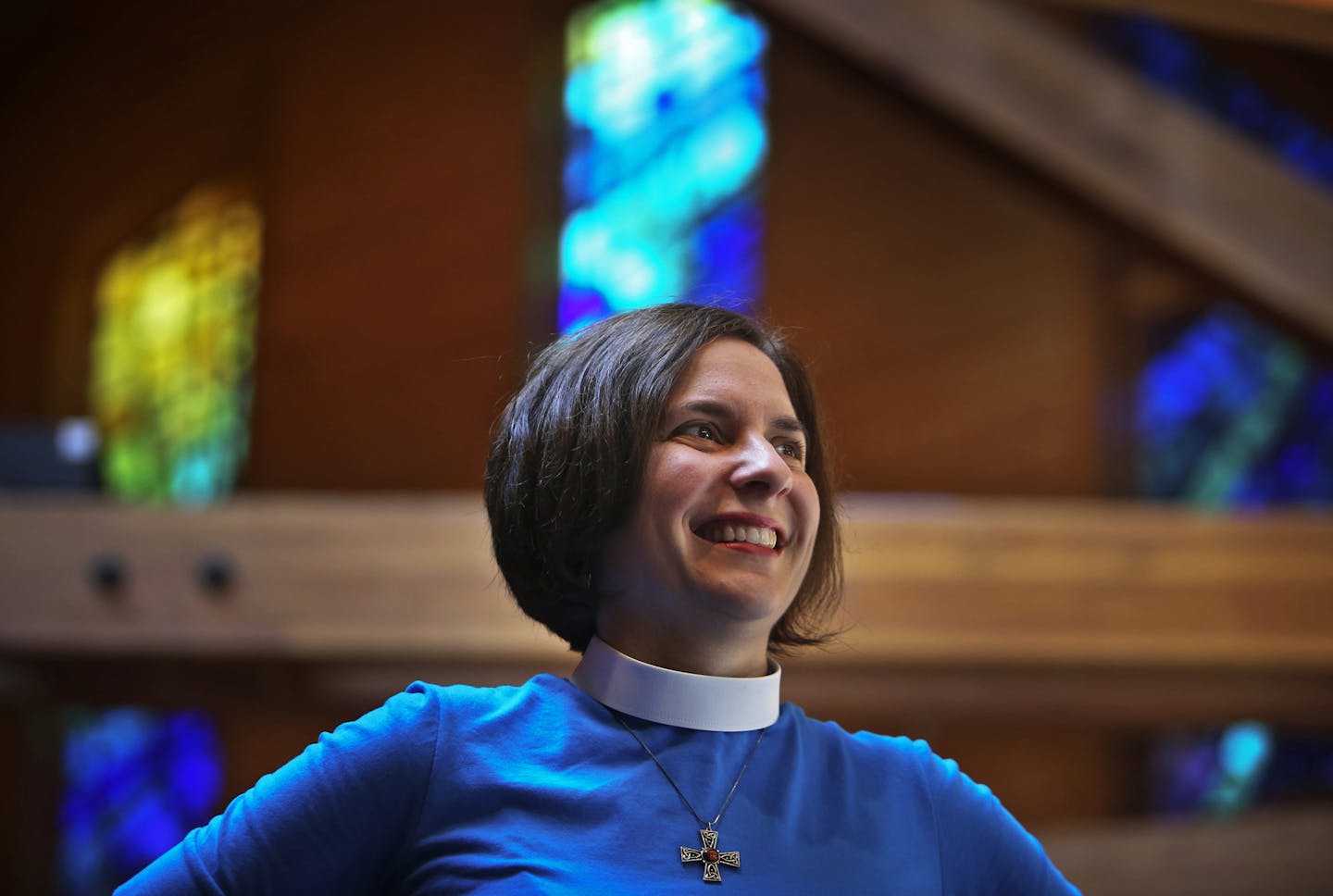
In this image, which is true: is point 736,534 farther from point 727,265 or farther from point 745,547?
point 727,265

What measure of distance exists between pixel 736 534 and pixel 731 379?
0.14m

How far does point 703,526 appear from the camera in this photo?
3.36 ft

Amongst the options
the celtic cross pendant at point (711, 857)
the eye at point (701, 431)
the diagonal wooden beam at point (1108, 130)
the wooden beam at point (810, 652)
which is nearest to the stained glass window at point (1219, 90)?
the diagonal wooden beam at point (1108, 130)

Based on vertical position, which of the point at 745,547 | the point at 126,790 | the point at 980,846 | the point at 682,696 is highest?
the point at 745,547

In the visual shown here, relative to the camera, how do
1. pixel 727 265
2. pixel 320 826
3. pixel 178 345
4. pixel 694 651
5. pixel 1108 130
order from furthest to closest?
pixel 178 345 < pixel 727 265 < pixel 1108 130 < pixel 694 651 < pixel 320 826

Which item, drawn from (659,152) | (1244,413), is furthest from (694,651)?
(1244,413)

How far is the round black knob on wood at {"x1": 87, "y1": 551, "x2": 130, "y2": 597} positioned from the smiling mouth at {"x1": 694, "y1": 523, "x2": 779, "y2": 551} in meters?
2.57

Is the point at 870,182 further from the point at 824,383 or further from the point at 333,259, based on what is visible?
the point at 333,259

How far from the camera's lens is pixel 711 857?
94 centimetres

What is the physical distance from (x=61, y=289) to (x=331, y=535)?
2316mm

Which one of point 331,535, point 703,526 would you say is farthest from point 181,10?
point 703,526

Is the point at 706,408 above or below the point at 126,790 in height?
above

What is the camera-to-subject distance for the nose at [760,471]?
39.8 inches

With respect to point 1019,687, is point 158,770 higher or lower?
lower
